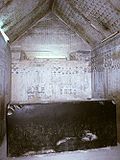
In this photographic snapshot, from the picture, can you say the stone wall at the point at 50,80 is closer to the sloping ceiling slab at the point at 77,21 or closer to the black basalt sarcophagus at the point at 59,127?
the sloping ceiling slab at the point at 77,21

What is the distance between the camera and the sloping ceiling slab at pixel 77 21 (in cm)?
445

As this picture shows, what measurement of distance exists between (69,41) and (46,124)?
2.56 metres

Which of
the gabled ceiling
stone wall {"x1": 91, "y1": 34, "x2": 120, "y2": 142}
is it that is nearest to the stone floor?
stone wall {"x1": 91, "y1": 34, "x2": 120, "y2": 142}

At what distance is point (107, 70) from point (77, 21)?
1245 millimetres

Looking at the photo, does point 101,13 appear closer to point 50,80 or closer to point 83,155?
point 50,80

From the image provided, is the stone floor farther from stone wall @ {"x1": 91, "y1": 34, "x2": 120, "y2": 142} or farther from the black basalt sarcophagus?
stone wall @ {"x1": 91, "y1": 34, "x2": 120, "y2": 142}

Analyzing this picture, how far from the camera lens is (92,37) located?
195 inches

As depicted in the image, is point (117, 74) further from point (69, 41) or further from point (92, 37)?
point (69, 41)

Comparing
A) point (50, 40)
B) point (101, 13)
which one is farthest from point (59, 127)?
point (50, 40)

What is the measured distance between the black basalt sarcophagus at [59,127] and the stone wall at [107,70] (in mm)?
326

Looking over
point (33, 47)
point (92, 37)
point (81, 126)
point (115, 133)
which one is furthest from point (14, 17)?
point (115, 133)

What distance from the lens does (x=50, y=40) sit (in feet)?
17.8

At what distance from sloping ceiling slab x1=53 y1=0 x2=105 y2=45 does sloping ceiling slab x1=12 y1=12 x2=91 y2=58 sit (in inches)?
7.9

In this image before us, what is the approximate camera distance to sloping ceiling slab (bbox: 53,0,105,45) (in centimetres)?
445
